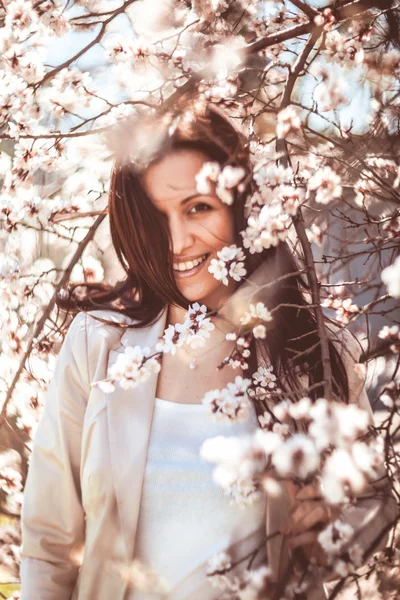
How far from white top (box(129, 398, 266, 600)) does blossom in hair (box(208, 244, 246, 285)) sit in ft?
1.36

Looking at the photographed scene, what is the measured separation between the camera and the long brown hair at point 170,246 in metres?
1.40

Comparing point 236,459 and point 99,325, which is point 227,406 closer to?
point 236,459

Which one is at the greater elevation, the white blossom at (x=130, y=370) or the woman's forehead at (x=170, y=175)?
the woman's forehead at (x=170, y=175)

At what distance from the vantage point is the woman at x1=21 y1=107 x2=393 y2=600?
1274 millimetres

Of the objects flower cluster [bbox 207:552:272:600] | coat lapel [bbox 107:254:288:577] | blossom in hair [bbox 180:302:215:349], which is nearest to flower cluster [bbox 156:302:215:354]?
blossom in hair [bbox 180:302:215:349]

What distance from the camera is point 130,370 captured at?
4.15 ft

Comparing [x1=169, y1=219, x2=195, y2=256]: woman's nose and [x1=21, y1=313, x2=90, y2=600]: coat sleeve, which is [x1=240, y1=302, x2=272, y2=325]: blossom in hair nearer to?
[x1=169, y1=219, x2=195, y2=256]: woman's nose

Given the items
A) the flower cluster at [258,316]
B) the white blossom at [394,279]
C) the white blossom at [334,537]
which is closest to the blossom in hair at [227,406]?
the flower cluster at [258,316]

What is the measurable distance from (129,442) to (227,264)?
1.64ft

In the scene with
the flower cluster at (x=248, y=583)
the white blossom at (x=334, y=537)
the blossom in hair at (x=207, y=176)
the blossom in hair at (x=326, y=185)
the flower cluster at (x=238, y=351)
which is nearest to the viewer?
the white blossom at (x=334, y=537)

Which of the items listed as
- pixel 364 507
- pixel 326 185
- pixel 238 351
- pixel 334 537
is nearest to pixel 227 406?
pixel 238 351

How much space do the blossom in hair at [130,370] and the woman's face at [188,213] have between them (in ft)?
0.83

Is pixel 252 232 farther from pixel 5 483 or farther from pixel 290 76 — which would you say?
pixel 5 483

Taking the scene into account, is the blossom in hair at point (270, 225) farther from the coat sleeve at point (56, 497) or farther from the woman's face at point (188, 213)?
the coat sleeve at point (56, 497)
